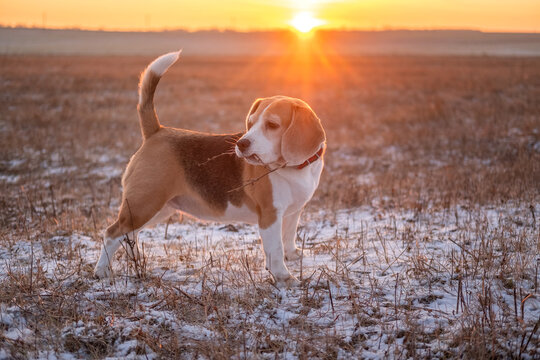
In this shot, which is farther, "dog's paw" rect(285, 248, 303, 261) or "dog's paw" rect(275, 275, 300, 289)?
"dog's paw" rect(285, 248, 303, 261)

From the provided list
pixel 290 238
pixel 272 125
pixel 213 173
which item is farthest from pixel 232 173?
pixel 290 238

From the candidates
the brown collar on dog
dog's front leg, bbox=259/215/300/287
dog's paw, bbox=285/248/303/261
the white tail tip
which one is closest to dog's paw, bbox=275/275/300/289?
dog's front leg, bbox=259/215/300/287

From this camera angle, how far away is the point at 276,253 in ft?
15.0

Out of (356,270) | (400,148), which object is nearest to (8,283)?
(356,270)

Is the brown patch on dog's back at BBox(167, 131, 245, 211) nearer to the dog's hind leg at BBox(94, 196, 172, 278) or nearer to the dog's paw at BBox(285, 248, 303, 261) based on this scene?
the dog's hind leg at BBox(94, 196, 172, 278)

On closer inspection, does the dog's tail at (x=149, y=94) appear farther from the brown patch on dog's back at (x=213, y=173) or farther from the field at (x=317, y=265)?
the field at (x=317, y=265)

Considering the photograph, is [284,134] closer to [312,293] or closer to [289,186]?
[289,186]

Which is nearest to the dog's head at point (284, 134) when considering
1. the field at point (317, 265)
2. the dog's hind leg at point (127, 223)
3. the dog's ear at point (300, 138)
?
the dog's ear at point (300, 138)

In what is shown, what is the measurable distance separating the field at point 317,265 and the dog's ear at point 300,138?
1.12 meters

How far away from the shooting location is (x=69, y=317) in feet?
12.5

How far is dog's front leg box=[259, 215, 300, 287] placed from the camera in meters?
4.56

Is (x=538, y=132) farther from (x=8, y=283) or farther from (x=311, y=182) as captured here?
(x=8, y=283)

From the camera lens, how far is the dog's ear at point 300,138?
4301 millimetres

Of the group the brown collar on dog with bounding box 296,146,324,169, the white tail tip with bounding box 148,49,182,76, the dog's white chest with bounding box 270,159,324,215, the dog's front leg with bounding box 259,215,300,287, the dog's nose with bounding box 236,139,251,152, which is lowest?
the dog's front leg with bounding box 259,215,300,287
